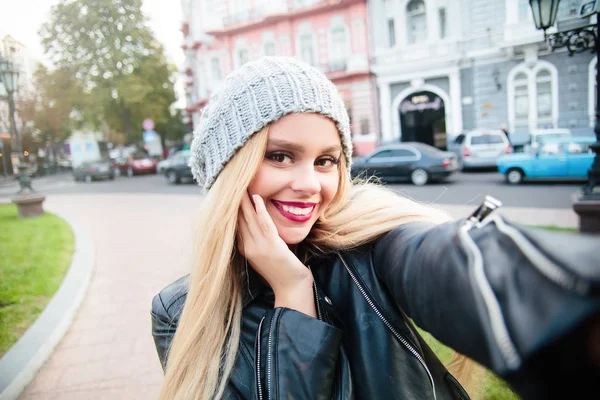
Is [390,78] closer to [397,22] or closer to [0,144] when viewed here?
[397,22]

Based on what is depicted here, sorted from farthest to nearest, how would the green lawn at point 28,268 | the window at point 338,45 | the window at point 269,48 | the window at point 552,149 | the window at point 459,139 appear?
1. the window at point 269,48
2. the window at point 338,45
3. the window at point 459,139
4. the window at point 552,149
5. the green lawn at point 28,268

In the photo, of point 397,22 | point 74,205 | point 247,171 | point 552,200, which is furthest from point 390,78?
point 247,171

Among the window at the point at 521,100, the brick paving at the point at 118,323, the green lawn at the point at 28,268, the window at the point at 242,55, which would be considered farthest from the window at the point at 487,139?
the window at the point at 242,55

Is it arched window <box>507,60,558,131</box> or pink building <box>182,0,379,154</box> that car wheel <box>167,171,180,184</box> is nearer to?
pink building <box>182,0,379,154</box>

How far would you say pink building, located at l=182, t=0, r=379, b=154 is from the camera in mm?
19844

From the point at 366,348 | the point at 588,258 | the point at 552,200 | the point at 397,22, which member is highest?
the point at 397,22

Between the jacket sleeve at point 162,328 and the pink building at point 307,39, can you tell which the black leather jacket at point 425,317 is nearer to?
the jacket sleeve at point 162,328

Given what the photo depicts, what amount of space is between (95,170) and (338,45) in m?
15.9

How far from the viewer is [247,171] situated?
1.30 meters

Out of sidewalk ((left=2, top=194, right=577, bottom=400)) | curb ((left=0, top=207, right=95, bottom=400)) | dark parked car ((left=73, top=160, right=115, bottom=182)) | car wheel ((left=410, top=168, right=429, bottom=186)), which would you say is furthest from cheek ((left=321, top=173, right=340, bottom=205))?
dark parked car ((left=73, top=160, right=115, bottom=182))

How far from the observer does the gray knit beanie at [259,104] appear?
1.31m

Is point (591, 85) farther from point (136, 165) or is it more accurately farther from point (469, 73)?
point (136, 165)

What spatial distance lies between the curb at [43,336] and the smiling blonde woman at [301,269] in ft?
7.32

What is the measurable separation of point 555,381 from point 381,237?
78 cm
